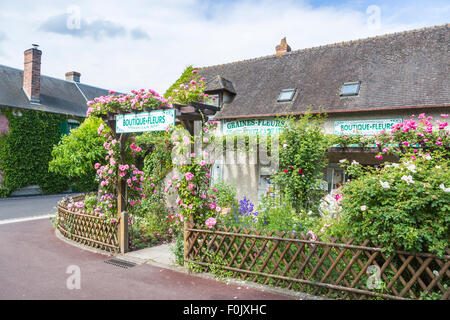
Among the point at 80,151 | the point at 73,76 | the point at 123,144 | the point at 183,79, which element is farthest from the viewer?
the point at 73,76

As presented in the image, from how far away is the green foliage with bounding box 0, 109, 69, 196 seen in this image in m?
17.3

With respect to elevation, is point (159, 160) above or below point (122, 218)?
above

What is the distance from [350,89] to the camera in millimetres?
12734

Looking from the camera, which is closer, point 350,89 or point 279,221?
point 279,221

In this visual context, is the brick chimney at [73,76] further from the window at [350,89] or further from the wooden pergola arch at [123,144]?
the wooden pergola arch at [123,144]

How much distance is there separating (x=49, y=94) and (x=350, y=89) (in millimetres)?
18134

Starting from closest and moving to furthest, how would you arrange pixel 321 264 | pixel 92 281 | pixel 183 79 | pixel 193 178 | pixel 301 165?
pixel 321 264 → pixel 92 281 → pixel 193 178 → pixel 301 165 → pixel 183 79

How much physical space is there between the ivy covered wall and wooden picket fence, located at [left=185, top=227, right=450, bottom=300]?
52.7 ft

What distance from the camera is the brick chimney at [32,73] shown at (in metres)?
18.8

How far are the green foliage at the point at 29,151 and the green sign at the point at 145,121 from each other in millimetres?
14338

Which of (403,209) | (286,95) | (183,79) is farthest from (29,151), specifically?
(403,209)

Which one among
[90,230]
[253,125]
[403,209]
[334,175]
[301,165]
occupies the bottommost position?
[90,230]

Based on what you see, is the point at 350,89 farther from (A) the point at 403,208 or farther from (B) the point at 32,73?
(B) the point at 32,73
